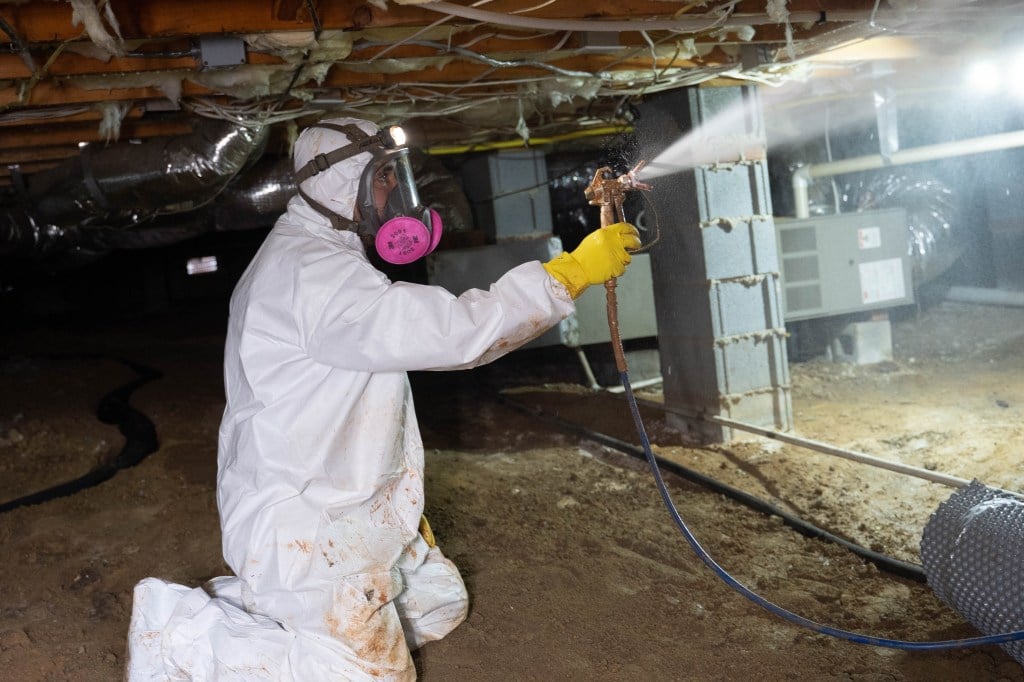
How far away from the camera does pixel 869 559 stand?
2889 mm

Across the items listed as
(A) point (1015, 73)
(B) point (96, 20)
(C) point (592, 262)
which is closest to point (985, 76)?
(A) point (1015, 73)

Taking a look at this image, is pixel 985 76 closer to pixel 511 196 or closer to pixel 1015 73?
pixel 1015 73

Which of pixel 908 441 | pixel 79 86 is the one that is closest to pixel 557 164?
pixel 908 441

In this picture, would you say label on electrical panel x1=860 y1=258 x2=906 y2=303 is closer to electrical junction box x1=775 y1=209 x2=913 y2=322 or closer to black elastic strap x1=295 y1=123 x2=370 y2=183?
electrical junction box x1=775 y1=209 x2=913 y2=322

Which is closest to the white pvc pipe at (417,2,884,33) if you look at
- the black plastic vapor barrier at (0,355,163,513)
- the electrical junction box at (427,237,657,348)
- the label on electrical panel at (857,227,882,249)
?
the label on electrical panel at (857,227,882,249)

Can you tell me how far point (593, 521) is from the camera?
3473 millimetres

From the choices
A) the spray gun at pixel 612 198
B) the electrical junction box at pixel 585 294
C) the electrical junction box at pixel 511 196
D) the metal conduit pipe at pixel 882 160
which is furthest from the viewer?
the electrical junction box at pixel 511 196

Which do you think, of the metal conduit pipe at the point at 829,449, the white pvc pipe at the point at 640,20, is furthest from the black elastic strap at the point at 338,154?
the metal conduit pipe at the point at 829,449

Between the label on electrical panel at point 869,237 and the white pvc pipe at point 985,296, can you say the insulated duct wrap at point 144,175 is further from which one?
the white pvc pipe at point 985,296

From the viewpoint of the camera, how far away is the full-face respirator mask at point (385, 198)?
2.27m

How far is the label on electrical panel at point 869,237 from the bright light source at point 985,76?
1.04 meters

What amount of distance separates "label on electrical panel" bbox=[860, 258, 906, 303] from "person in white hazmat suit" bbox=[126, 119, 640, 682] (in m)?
3.77

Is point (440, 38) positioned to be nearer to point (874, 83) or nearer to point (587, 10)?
point (587, 10)

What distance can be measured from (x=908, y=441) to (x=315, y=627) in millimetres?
3378
